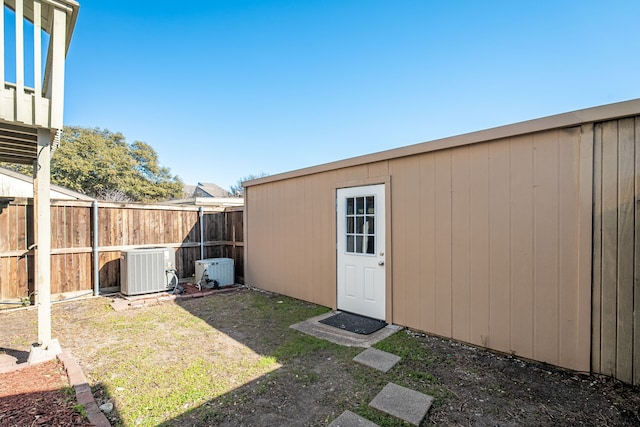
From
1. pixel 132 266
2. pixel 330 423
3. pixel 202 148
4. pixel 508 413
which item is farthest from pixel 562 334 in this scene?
pixel 202 148

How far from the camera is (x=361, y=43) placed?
6367 millimetres

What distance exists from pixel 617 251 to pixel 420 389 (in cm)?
219

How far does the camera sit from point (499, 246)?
314 cm

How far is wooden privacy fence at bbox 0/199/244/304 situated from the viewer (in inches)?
198

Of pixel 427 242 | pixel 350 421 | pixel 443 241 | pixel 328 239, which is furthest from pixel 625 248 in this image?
pixel 328 239

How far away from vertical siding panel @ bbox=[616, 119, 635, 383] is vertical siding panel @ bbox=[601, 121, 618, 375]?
3 centimetres

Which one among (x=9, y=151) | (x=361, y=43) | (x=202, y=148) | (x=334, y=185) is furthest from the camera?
(x=202, y=148)

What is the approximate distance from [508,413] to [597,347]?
1297 millimetres

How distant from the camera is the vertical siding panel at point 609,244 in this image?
Result: 8.21 feet

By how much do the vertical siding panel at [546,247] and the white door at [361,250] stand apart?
183cm

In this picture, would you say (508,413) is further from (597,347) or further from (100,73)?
(100,73)

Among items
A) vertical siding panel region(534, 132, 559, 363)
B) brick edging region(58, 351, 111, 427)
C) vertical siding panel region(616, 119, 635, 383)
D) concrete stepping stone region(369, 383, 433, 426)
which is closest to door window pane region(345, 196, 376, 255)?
vertical siding panel region(534, 132, 559, 363)

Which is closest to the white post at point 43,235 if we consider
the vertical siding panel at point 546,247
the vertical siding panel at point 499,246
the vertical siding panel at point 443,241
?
the vertical siding panel at point 443,241

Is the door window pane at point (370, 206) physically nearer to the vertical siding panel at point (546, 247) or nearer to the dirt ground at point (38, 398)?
the vertical siding panel at point (546, 247)
